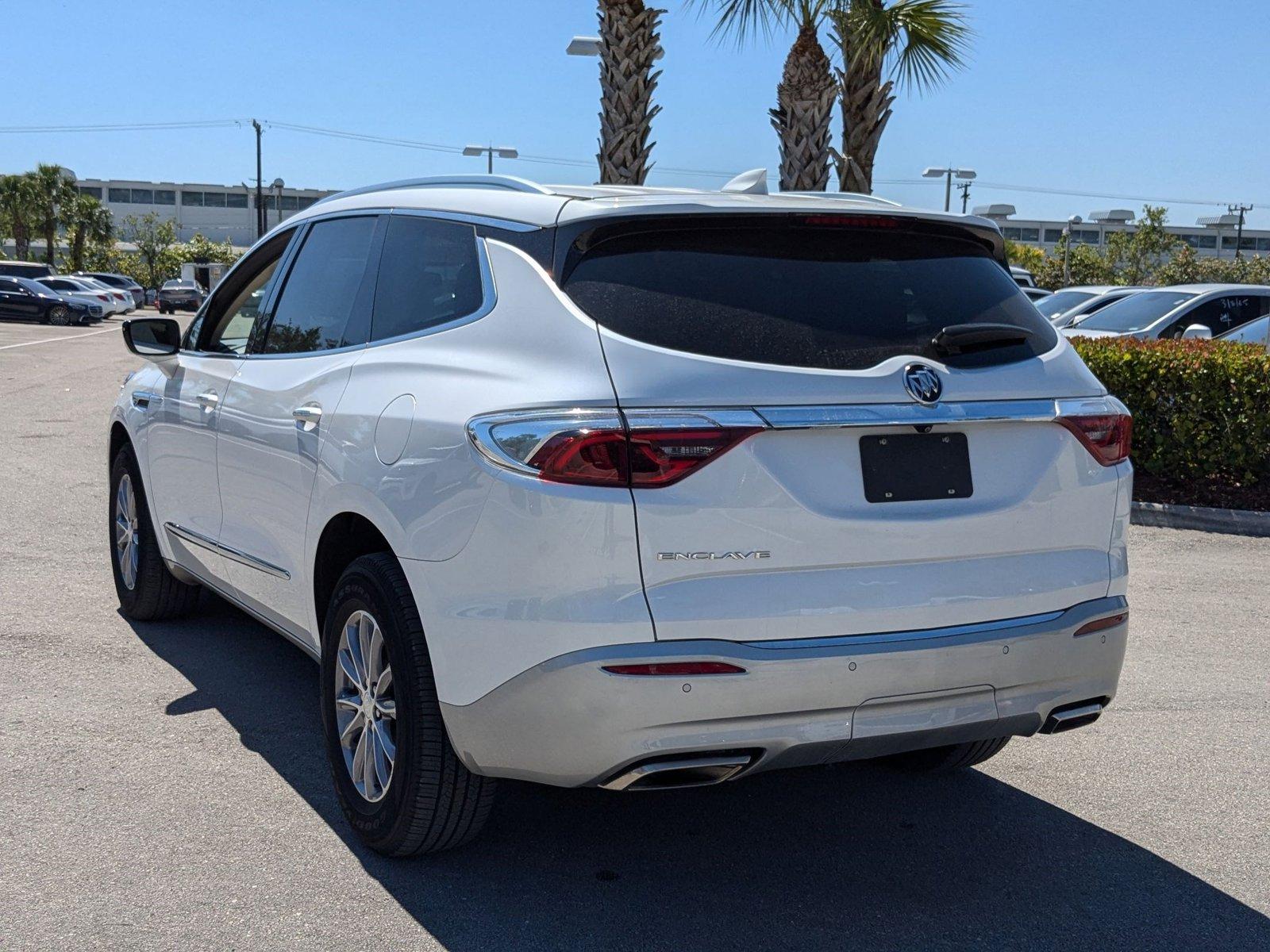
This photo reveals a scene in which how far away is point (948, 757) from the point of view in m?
4.57

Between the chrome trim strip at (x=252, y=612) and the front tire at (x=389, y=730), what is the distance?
1.01ft

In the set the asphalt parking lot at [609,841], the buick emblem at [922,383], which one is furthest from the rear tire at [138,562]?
the buick emblem at [922,383]

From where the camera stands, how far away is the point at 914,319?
3.52 meters

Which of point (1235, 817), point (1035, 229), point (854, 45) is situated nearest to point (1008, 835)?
point (1235, 817)

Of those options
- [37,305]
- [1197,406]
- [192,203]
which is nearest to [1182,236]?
[192,203]

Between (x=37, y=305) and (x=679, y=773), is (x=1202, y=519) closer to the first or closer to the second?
(x=679, y=773)

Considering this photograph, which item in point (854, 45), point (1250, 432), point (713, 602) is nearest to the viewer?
point (713, 602)

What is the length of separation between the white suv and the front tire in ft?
0.03

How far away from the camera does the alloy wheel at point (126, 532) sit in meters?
6.20

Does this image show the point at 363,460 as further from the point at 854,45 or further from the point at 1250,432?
the point at 854,45

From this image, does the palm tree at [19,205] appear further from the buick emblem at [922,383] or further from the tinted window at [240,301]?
the buick emblem at [922,383]

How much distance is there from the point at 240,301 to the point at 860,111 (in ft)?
39.2

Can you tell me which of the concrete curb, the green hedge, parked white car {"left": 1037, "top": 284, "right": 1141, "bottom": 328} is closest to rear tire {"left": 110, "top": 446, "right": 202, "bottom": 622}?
the concrete curb

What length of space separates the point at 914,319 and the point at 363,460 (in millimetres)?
1509
